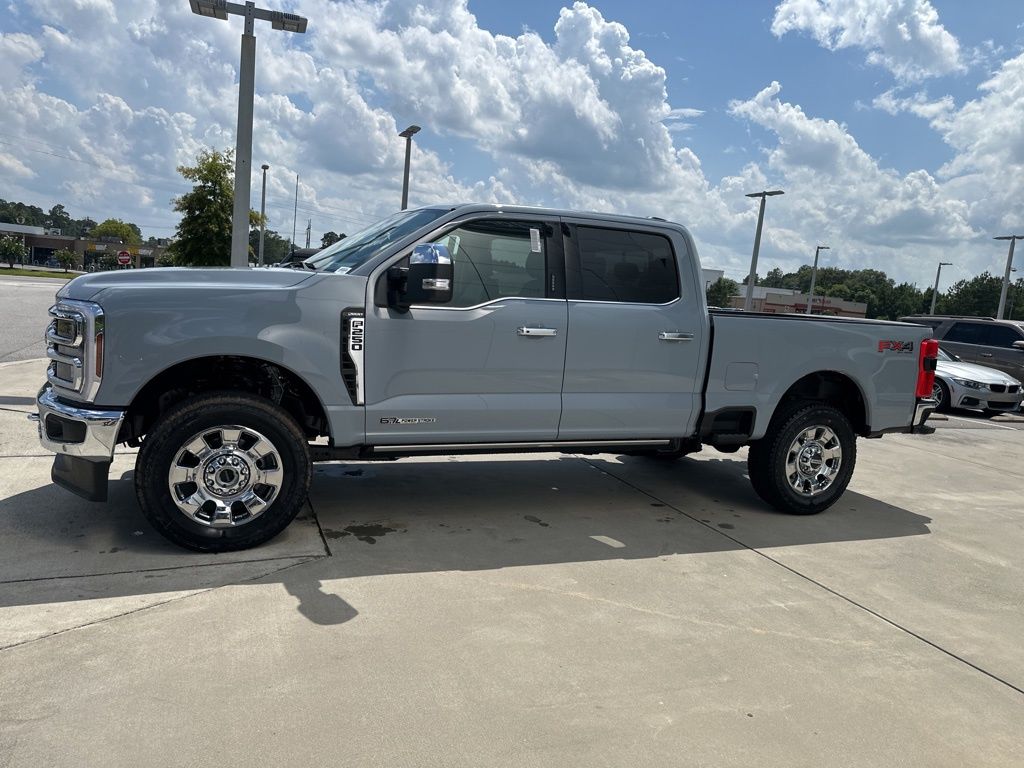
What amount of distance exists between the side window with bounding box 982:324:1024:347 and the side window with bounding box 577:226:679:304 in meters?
12.6

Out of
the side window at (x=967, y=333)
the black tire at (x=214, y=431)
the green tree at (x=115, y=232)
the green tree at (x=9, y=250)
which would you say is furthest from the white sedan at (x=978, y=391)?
the green tree at (x=115, y=232)

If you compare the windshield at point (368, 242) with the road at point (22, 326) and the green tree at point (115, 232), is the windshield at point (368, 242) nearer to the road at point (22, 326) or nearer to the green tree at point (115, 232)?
the road at point (22, 326)

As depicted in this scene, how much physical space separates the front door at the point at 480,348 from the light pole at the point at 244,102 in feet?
23.8

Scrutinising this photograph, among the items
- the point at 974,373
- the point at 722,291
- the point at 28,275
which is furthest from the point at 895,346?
the point at 722,291

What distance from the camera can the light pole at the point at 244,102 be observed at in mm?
11031

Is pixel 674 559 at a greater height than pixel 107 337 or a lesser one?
lesser

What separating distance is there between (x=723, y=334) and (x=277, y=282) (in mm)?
2978

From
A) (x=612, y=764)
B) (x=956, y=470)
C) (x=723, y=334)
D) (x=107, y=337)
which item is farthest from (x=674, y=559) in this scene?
(x=956, y=470)

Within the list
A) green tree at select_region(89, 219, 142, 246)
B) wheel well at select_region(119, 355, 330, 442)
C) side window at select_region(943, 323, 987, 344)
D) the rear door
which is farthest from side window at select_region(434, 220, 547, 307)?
green tree at select_region(89, 219, 142, 246)

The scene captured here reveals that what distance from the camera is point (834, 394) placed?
20.2ft

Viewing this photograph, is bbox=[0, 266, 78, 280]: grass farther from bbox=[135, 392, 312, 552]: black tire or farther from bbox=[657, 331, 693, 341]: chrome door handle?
bbox=[657, 331, 693, 341]: chrome door handle

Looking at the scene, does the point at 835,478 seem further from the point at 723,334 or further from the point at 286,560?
the point at 286,560

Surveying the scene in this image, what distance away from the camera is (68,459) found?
4.27 m

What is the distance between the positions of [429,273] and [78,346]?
185 centimetres
